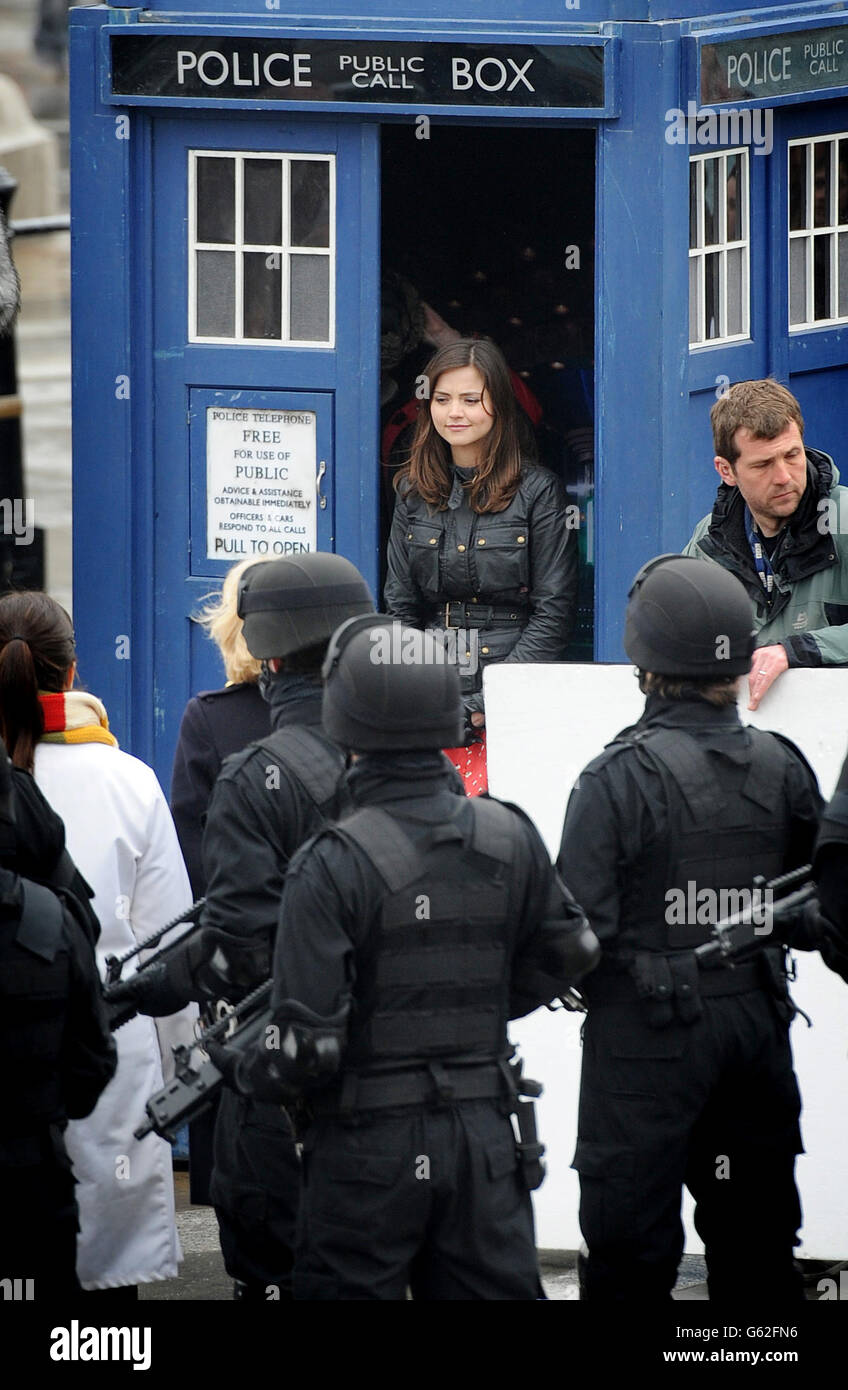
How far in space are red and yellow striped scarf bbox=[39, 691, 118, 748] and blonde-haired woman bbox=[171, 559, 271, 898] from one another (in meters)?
0.28

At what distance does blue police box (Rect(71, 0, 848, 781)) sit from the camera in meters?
6.48

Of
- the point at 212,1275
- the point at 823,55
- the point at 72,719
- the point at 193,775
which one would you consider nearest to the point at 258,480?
the point at 193,775

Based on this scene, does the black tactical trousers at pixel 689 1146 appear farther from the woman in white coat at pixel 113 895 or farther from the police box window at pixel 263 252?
the police box window at pixel 263 252

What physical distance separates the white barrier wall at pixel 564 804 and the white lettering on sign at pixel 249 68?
2303 millimetres

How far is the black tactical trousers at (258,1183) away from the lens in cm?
452

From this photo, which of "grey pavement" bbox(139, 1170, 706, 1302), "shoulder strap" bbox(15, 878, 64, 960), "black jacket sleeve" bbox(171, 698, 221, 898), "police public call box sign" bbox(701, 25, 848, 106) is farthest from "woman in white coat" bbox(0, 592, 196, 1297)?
"police public call box sign" bbox(701, 25, 848, 106)

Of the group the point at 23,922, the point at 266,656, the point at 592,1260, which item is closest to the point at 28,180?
the point at 266,656

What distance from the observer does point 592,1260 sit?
15.0 ft

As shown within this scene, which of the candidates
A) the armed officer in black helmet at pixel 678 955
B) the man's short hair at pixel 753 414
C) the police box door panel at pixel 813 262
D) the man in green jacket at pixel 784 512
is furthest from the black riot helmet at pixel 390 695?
the police box door panel at pixel 813 262

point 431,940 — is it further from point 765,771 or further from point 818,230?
point 818,230

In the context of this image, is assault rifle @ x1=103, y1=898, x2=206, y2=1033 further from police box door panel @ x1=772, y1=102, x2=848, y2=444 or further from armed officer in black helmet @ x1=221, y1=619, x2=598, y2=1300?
police box door panel @ x1=772, y1=102, x2=848, y2=444

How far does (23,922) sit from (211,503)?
10.5 ft

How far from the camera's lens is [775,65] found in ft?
22.3
